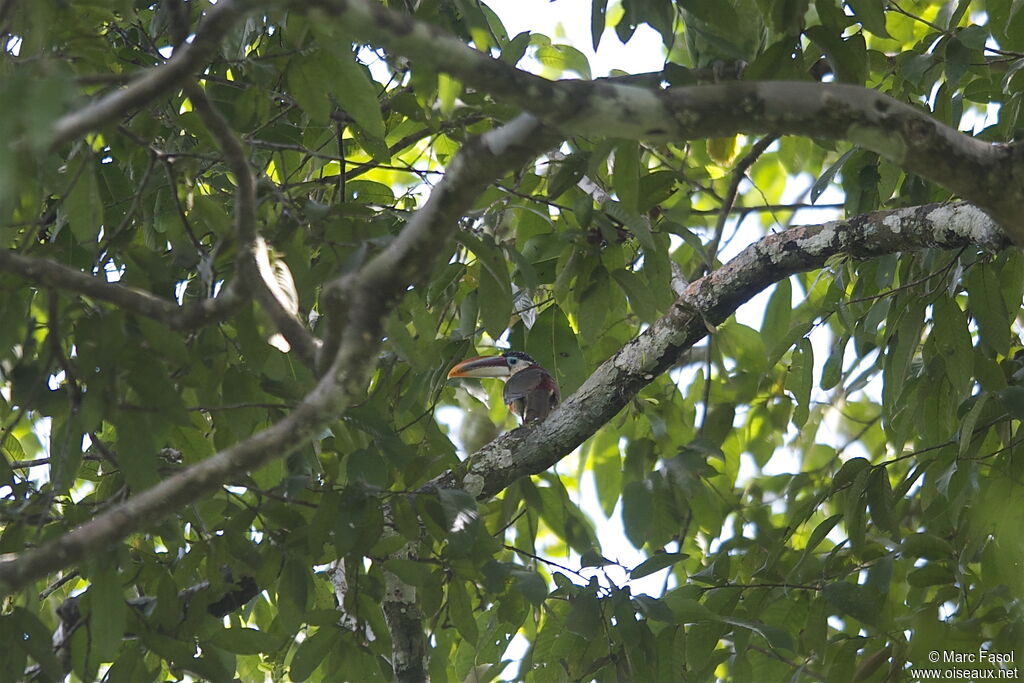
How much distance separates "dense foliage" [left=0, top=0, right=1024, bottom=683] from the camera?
1.79m

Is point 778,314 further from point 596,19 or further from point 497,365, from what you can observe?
point 596,19

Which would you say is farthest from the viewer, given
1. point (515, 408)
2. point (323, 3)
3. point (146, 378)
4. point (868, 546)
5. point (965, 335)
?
point (515, 408)

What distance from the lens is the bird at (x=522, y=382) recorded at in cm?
422

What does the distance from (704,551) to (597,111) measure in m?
3.26

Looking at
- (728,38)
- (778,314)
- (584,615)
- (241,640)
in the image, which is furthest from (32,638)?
(778,314)

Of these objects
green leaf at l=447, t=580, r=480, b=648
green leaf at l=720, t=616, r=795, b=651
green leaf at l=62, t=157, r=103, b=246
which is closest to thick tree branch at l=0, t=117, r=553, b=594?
green leaf at l=62, t=157, r=103, b=246

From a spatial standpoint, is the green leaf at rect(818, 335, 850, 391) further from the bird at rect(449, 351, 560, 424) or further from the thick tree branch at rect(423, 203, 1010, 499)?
the bird at rect(449, 351, 560, 424)

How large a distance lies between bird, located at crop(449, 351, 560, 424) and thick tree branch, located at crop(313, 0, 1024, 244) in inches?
90.1

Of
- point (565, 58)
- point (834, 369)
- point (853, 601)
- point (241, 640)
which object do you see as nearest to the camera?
point (241, 640)

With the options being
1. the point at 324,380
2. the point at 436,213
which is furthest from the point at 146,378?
the point at 436,213

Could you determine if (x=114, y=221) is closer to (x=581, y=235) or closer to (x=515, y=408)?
(x=581, y=235)

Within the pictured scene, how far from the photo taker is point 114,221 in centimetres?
271

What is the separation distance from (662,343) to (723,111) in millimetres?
1246

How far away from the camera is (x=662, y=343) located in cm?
295
